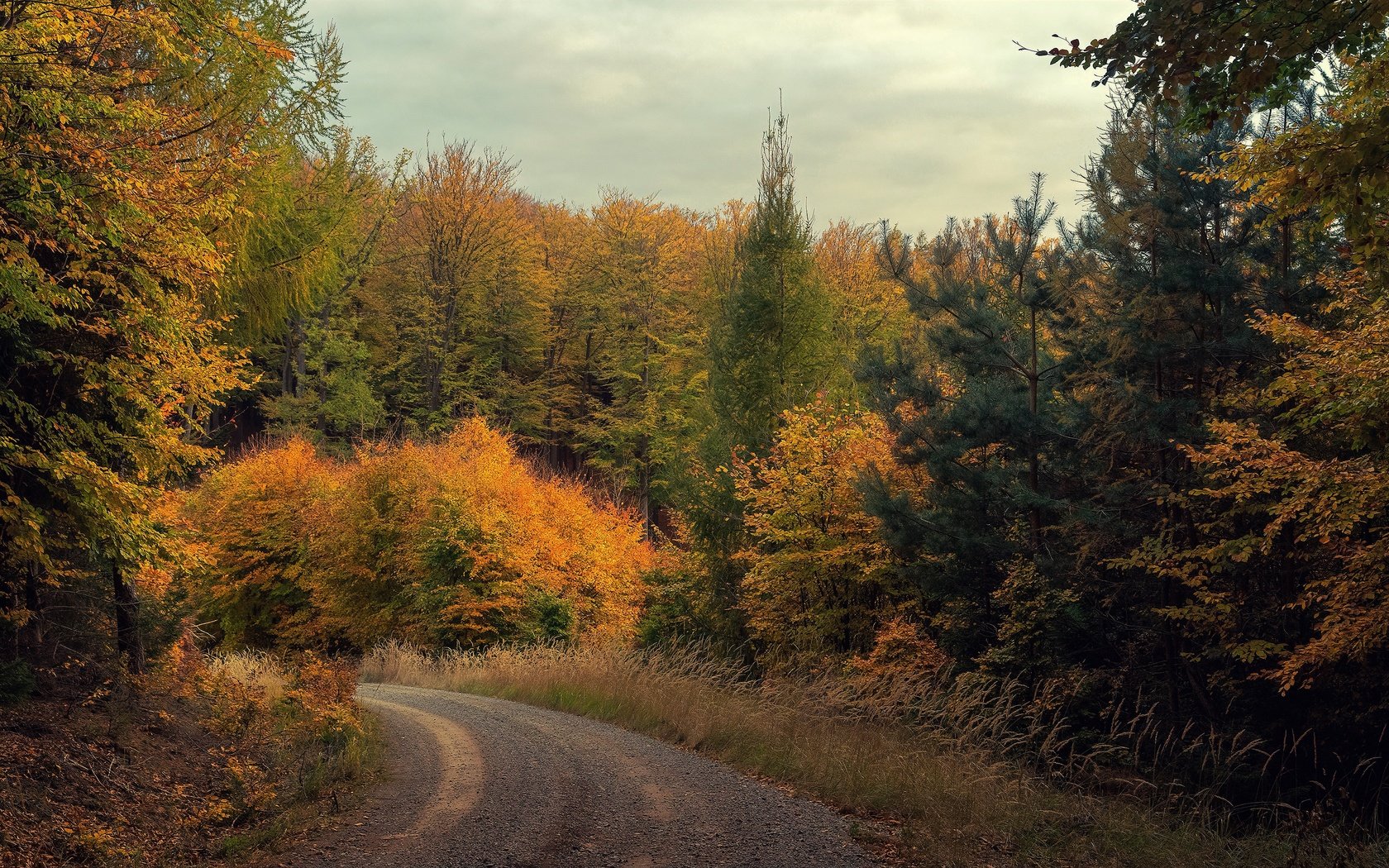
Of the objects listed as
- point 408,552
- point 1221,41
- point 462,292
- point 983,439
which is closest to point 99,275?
point 1221,41

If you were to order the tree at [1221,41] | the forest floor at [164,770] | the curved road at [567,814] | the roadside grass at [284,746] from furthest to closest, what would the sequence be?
the roadside grass at [284,746]
the curved road at [567,814]
the forest floor at [164,770]
the tree at [1221,41]

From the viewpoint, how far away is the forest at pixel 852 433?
733cm

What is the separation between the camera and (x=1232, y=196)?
42.2 ft

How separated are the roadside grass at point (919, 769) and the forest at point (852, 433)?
4.48 ft

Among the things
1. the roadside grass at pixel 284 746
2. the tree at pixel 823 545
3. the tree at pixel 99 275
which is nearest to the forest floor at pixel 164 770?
the roadside grass at pixel 284 746

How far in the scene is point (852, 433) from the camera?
708 inches

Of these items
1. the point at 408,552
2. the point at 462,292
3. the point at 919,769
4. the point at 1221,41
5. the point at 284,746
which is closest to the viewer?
the point at 1221,41

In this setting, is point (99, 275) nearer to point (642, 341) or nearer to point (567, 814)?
point (567, 814)

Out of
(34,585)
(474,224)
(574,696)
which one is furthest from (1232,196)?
(474,224)

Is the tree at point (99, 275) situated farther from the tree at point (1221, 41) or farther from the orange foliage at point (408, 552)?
the orange foliage at point (408, 552)

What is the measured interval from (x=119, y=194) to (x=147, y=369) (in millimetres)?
1935

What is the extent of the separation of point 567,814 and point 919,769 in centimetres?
337

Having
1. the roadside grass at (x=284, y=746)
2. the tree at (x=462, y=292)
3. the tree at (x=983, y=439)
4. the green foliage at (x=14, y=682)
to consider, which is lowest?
the roadside grass at (x=284, y=746)

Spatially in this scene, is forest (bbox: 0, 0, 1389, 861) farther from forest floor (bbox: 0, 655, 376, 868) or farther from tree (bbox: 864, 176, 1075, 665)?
forest floor (bbox: 0, 655, 376, 868)
